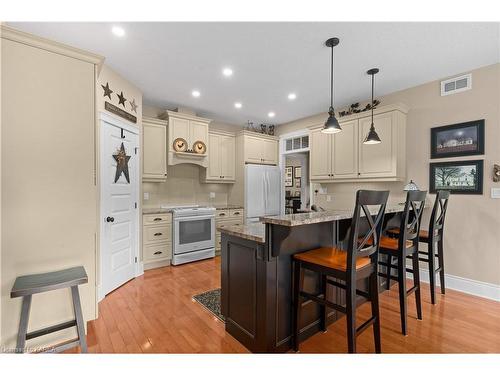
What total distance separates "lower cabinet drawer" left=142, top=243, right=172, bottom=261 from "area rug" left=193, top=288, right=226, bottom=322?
1.33 metres

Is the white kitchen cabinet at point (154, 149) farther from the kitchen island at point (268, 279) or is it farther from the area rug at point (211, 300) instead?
the kitchen island at point (268, 279)

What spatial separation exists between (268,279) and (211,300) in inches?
52.0

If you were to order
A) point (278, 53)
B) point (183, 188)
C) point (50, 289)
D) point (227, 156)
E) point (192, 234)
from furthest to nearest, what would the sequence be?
point (227, 156) → point (183, 188) → point (192, 234) → point (278, 53) → point (50, 289)

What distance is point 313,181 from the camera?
4.46 m

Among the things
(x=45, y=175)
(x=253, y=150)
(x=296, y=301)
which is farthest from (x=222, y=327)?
(x=253, y=150)

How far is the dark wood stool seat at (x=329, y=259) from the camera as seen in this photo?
161cm

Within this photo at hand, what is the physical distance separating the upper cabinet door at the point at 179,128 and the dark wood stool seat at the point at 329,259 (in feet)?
10.4

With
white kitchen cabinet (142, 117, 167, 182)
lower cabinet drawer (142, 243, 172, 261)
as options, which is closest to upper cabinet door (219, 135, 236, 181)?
white kitchen cabinet (142, 117, 167, 182)

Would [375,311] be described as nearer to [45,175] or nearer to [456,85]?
[45,175]

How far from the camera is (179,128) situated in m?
4.16

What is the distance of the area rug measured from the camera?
7.92 ft

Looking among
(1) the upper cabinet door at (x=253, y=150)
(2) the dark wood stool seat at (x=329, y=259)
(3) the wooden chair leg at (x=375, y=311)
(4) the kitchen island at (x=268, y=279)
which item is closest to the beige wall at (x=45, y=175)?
(4) the kitchen island at (x=268, y=279)

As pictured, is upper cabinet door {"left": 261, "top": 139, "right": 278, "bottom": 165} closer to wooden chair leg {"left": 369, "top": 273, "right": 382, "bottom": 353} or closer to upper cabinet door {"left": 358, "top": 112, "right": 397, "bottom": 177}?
upper cabinet door {"left": 358, "top": 112, "right": 397, "bottom": 177}

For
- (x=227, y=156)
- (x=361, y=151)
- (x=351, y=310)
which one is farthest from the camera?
(x=227, y=156)
